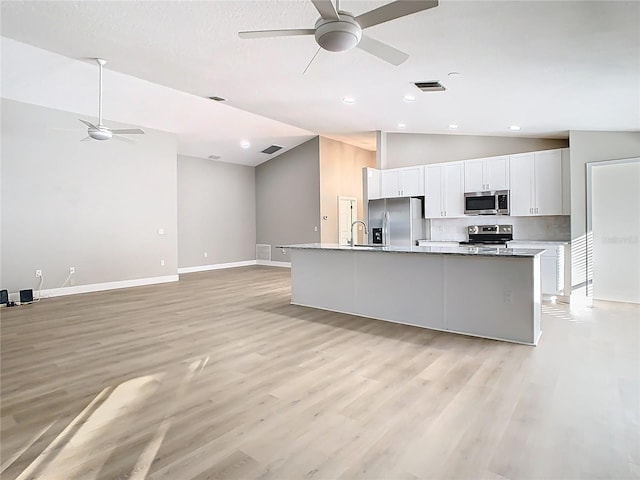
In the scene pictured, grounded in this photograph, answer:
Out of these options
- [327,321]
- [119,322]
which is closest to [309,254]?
[327,321]

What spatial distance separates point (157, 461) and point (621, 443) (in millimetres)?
2406

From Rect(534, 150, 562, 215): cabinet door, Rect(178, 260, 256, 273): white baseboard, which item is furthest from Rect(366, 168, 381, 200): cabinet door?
Rect(178, 260, 256, 273): white baseboard

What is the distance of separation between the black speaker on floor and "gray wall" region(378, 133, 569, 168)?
681cm

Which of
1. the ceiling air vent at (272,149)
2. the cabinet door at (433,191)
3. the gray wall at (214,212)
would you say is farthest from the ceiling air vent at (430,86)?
the gray wall at (214,212)

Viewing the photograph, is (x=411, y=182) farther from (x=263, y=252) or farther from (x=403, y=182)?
(x=263, y=252)

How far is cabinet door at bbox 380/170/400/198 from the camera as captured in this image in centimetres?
775

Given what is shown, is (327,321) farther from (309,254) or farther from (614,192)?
(614,192)

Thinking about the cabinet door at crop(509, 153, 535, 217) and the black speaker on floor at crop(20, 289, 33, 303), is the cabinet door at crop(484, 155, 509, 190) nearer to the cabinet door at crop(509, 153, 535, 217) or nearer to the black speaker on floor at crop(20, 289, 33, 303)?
the cabinet door at crop(509, 153, 535, 217)

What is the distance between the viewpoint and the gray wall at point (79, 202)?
20.0ft

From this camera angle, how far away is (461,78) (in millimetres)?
4105

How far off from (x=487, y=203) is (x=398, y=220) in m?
1.65

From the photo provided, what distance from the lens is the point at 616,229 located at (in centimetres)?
530

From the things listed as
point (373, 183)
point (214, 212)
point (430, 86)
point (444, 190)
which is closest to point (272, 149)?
point (214, 212)

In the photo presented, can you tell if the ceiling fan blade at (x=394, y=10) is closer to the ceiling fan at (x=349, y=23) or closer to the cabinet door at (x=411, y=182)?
the ceiling fan at (x=349, y=23)
